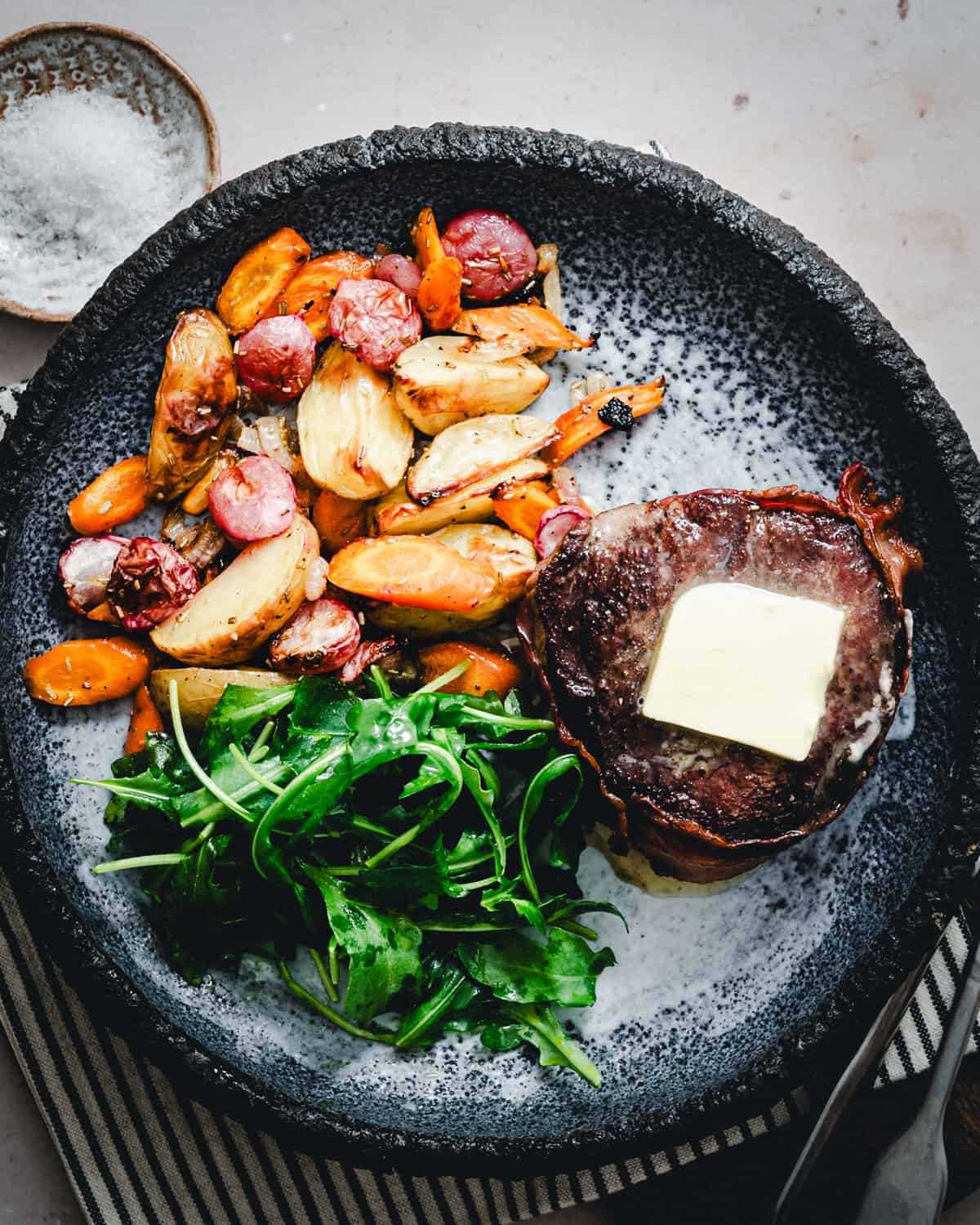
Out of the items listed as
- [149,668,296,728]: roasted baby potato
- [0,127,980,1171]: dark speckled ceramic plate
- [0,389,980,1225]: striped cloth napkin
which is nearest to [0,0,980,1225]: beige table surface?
[0,389,980,1225]: striped cloth napkin

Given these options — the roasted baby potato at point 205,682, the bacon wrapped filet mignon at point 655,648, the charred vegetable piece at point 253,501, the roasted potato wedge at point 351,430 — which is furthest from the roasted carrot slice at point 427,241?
the roasted baby potato at point 205,682

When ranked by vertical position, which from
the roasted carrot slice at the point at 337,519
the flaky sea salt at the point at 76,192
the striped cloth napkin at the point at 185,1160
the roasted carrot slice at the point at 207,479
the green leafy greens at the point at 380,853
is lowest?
the striped cloth napkin at the point at 185,1160

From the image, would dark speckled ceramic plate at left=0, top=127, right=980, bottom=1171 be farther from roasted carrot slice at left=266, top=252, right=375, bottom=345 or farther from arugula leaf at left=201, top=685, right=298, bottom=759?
arugula leaf at left=201, top=685, right=298, bottom=759

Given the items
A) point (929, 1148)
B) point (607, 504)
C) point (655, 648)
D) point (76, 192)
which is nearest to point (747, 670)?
point (655, 648)

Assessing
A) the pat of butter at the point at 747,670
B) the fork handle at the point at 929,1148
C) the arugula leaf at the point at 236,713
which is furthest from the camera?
the fork handle at the point at 929,1148

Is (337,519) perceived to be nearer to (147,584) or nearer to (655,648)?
(147,584)

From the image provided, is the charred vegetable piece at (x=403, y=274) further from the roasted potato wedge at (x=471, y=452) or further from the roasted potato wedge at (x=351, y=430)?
the roasted potato wedge at (x=471, y=452)
